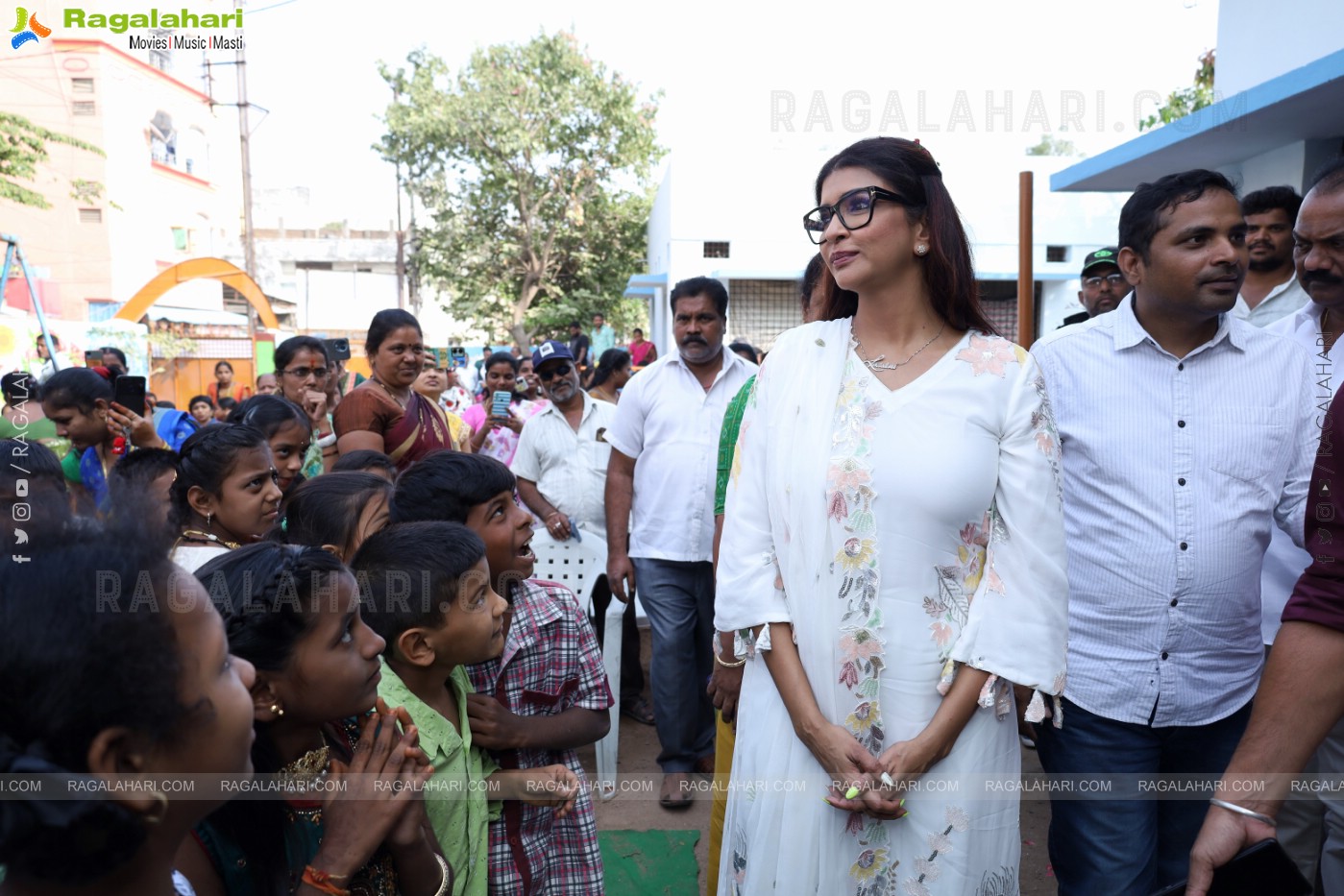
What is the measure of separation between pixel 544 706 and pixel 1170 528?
1543 mm

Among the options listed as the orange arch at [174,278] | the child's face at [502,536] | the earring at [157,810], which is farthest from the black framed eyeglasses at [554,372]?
the orange arch at [174,278]

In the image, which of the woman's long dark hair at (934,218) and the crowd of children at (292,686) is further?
the woman's long dark hair at (934,218)

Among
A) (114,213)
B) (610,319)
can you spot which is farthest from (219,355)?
(610,319)

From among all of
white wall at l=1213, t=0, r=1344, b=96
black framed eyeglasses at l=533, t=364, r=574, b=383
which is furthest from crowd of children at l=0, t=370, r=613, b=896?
white wall at l=1213, t=0, r=1344, b=96

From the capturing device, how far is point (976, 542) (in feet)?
5.94

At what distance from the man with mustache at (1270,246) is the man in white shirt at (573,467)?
2.97 m

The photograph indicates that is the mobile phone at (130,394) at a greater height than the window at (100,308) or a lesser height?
lesser

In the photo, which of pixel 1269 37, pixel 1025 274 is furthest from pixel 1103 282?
pixel 1269 37

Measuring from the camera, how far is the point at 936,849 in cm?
172

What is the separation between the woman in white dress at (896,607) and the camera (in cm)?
172

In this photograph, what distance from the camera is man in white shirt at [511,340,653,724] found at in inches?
184

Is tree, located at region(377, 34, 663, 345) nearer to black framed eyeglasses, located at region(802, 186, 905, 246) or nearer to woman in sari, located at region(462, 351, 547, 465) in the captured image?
woman in sari, located at region(462, 351, 547, 465)

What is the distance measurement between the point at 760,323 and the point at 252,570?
15.1 meters

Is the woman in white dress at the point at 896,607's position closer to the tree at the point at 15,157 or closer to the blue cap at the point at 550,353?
the blue cap at the point at 550,353
